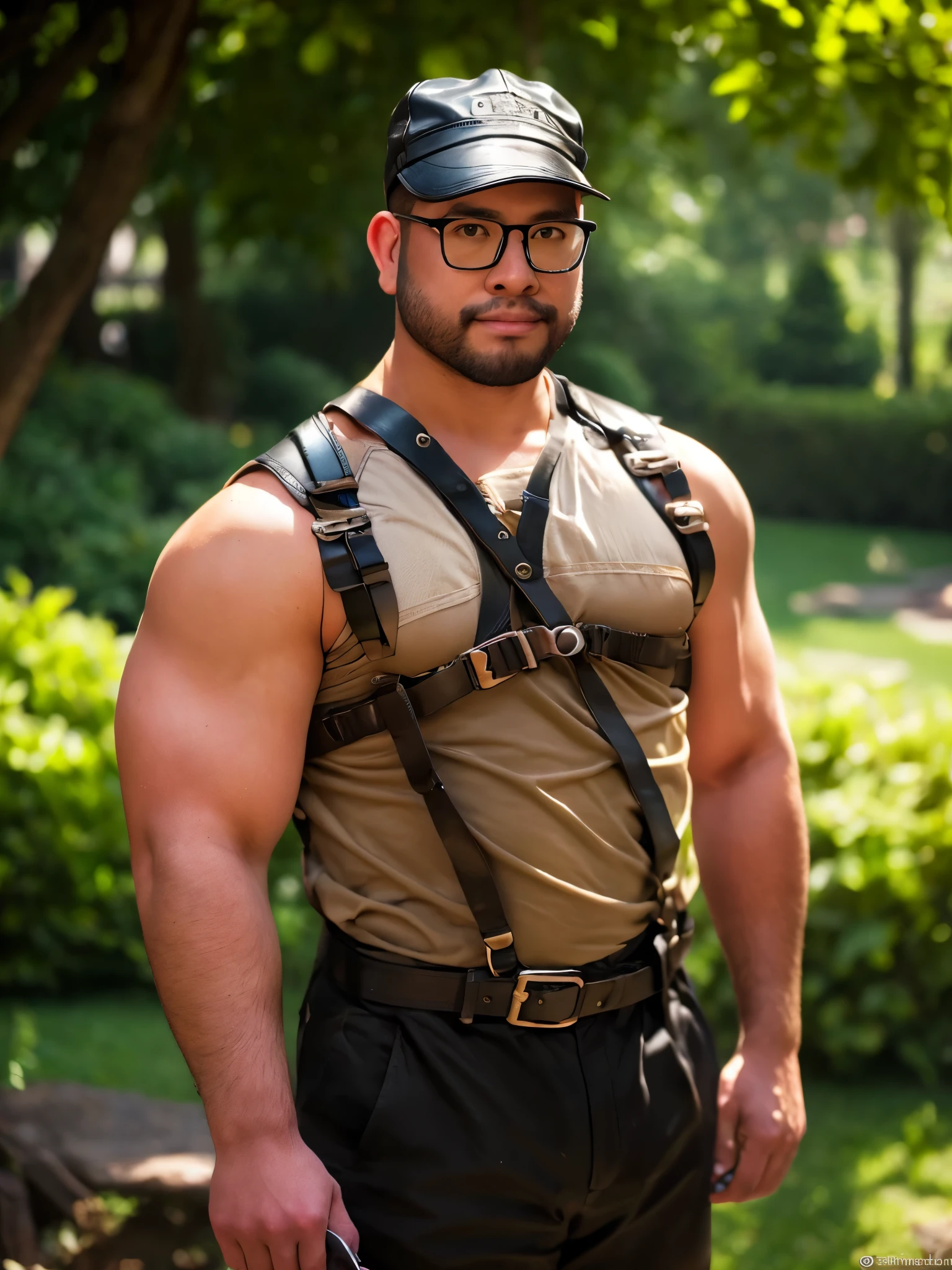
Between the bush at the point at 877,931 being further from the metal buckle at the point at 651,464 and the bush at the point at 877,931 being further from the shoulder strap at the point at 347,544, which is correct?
the shoulder strap at the point at 347,544

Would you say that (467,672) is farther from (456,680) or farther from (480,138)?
(480,138)

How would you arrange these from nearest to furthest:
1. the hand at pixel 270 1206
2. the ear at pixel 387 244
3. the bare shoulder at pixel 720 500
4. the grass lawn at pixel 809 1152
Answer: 1. the hand at pixel 270 1206
2. the ear at pixel 387 244
3. the bare shoulder at pixel 720 500
4. the grass lawn at pixel 809 1152

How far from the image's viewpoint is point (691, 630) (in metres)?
2.41

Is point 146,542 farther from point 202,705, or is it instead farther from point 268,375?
point 268,375

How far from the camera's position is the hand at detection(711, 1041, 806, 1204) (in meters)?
2.43

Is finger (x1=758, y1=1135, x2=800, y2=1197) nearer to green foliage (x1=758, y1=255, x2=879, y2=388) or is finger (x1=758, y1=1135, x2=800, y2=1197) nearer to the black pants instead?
the black pants

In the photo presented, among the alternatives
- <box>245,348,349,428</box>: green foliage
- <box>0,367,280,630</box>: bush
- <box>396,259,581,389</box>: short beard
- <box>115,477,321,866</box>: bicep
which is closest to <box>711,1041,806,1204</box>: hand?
<box>115,477,321,866</box>: bicep

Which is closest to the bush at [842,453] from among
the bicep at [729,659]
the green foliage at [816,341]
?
the green foliage at [816,341]

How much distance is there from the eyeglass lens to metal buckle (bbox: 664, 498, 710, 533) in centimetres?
45

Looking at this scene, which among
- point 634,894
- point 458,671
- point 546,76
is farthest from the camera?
point 546,76

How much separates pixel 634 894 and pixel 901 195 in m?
2.84

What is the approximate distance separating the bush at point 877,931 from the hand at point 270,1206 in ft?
9.44

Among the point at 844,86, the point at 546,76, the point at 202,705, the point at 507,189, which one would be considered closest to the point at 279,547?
the point at 202,705

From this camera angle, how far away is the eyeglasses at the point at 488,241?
7.07 ft
